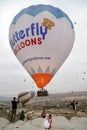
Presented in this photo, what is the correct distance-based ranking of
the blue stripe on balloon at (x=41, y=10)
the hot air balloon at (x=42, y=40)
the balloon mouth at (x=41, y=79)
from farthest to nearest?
the blue stripe on balloon at (x=41, y=10), the hot air balloon at (x=42, y=40), the balloon mouth at (x=41, y=79)

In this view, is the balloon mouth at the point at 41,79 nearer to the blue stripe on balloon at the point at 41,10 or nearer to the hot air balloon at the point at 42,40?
the hot air balloon at the point at 42,40

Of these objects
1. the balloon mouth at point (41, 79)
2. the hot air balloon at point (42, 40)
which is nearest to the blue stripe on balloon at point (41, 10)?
the hot air balloon at point (42, 40)

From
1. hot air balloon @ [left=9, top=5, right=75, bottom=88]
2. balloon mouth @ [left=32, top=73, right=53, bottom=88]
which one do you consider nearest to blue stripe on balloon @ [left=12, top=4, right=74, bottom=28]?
hot air balloon @ [left=9, top=5, right=75, bottom=88]

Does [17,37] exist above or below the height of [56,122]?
above

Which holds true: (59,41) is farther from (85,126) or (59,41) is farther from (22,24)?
(85,126)

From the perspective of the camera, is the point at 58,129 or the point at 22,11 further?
the point at 22,11

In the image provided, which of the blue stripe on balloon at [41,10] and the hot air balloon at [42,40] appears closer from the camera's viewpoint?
the hot air balloon at [42,40]

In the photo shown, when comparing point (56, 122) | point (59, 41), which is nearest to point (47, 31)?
point (59, 41)

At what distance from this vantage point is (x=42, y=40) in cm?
3066

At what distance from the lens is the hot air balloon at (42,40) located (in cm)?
3064

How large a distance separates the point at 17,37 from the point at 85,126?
28.2 ft

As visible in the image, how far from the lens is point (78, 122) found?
32281 millimetres

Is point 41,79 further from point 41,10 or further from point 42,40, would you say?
point 41,10

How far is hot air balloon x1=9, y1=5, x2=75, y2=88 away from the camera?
30638 mm
